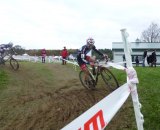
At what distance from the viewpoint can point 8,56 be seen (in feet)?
77.4

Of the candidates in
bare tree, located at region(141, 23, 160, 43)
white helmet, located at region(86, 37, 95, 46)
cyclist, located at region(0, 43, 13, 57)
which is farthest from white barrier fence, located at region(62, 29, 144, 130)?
bare tree, located at region(141, 23, 160, 43)

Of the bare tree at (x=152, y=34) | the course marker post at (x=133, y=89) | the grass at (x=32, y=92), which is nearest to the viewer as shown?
the course marker post at (x=133, y=89)

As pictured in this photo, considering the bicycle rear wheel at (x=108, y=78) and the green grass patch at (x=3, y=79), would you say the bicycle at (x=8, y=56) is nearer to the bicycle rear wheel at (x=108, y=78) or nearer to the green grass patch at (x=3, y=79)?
the green grass patch at (x=3, y=79)

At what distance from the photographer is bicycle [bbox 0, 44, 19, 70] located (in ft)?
77.2

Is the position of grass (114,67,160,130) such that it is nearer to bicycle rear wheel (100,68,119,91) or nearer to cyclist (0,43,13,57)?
bicycle rear wheel (100,68,119,91)

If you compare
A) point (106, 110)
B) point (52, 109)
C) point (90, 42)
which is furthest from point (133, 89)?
point (90, 42)

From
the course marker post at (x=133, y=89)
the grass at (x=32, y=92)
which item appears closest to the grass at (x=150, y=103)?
the grass at (x=32, y=92)

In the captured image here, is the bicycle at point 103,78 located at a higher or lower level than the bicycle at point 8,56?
lower

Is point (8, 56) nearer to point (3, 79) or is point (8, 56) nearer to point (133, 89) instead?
point (3, 79)

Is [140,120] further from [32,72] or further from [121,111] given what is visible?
[32,72]

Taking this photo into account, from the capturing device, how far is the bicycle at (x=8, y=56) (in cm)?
2353

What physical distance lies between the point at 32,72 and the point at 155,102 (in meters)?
13.3

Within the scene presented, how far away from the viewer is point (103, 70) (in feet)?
43.0

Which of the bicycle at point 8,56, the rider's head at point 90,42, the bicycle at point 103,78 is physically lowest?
the bicycle at point 103,78
